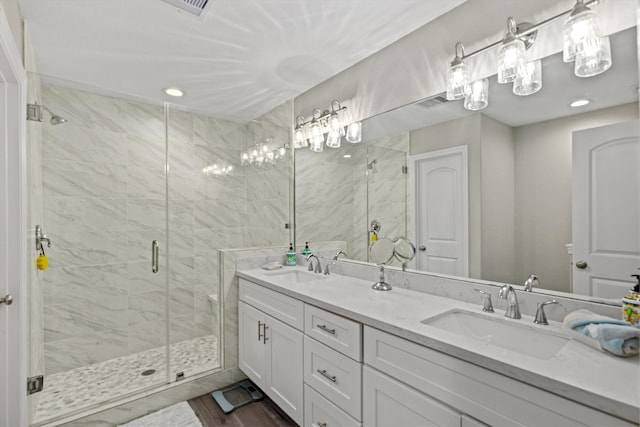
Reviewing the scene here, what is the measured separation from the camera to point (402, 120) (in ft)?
6.09

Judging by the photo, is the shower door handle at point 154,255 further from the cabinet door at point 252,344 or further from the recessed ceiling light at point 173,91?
the recessed ceiling light at point 173,91

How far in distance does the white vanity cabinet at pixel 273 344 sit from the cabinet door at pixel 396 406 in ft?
1.64

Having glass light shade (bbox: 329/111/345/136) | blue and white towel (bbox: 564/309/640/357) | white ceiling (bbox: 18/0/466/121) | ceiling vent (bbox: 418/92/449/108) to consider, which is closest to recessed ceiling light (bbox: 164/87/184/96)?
white ceiling (bbox: 18/0/466/121)

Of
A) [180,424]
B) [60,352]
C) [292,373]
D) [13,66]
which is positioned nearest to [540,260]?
[292,373]

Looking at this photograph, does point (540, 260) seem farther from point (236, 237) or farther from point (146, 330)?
point (146, 330)

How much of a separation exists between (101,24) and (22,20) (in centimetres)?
38

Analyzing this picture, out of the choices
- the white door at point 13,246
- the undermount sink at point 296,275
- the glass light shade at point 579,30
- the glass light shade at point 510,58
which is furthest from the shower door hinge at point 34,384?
the glass light shade at point 579,30

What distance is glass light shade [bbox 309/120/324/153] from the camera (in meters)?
2.40

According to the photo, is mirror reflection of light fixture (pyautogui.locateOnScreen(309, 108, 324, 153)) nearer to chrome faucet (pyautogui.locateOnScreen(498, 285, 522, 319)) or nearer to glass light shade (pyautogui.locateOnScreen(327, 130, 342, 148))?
glass light shade (pyautogui.locateOnScreen(327, 130, 342, 148))

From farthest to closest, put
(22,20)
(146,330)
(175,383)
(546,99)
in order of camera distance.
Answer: (146,330)
(175,383)
(22,20)
(546,99)

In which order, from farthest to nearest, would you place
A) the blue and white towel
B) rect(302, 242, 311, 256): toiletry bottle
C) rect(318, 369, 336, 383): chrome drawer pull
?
rect(302, 242, 311, 256): toiletry bottle → rect(318, 369, 336, 383): chrome drawer pull → the blue and white towel

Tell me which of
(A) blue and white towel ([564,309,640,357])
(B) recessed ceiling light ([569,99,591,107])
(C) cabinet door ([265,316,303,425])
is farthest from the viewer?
A: (C) cabinet door ([265,316,303,425])

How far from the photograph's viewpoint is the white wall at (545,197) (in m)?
1.24

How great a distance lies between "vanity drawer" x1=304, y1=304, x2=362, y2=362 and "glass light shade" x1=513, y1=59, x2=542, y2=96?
1253 millimetres
